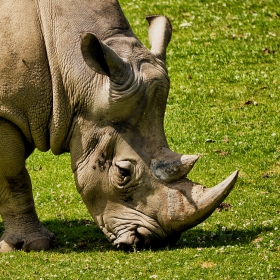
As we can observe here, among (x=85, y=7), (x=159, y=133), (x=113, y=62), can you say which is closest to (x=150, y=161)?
(x=159, y=133)

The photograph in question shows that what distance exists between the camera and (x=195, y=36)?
2023 centimetres

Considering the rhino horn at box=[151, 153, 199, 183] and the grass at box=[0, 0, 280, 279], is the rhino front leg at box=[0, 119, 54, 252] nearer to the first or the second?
the grass at box=[0, 0, 280, 279]

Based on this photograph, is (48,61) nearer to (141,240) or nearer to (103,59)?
(103,59)

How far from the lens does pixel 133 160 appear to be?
1024 cm

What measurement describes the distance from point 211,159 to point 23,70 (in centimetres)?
520

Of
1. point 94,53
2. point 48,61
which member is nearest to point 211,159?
point 48,61

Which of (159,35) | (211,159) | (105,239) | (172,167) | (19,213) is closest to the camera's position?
(172,167)

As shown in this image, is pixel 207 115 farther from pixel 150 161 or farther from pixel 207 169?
pixel 150 161

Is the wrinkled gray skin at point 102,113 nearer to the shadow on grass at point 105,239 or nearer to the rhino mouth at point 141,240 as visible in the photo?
the rhino mouth at point 141,240

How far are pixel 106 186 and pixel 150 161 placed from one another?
555mm

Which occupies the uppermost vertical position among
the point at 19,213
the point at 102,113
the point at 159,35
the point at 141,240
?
the point at 159,35

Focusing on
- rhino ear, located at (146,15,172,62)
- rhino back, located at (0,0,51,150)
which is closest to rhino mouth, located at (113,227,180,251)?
rhino back, located at (0,0,51,150)

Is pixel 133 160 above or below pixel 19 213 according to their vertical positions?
above

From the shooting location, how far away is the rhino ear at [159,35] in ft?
35.6
